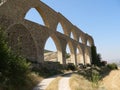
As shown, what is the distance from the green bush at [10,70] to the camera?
1231 cm

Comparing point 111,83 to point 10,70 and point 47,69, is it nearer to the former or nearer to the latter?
point 47,69

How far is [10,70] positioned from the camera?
13141 mm

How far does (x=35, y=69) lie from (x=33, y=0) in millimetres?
8380

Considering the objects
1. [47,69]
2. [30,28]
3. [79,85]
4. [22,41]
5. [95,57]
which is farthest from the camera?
[95,57]

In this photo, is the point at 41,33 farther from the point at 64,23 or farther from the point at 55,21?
the point at 64,23

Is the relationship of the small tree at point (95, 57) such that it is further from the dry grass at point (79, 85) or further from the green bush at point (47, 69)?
the dry grass at point (79, 85)

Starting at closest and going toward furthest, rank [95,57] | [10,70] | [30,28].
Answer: [10,70], [30,28], [95,57]

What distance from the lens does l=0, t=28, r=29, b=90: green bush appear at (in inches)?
485

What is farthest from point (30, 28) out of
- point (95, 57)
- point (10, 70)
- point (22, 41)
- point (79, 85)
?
point (95, 57)

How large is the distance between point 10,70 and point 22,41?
9.67 meters

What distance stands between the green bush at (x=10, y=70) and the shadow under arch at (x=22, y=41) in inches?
243

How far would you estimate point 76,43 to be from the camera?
40.5m

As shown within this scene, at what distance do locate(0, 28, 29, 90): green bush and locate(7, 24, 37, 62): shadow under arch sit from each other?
20.2 feet

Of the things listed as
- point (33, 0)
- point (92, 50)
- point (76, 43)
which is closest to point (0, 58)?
point (33, 0)
